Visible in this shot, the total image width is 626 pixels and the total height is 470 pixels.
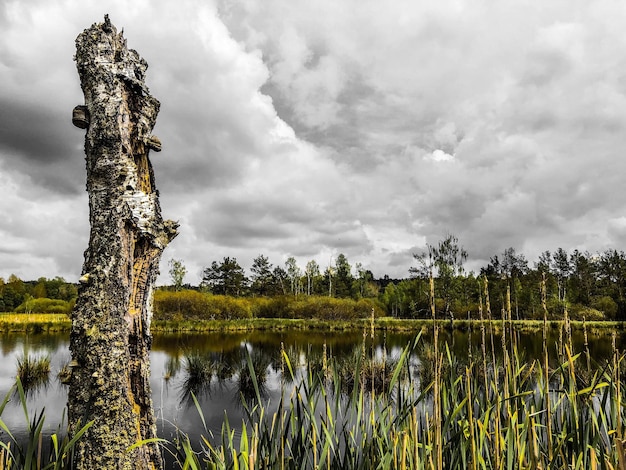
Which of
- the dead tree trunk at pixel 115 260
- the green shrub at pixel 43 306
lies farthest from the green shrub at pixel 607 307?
the green shrub at pixel 43 306

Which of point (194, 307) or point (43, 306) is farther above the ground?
point (194, 307)

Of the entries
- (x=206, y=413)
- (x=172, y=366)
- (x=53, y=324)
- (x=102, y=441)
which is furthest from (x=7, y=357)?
(x=102, y=441)

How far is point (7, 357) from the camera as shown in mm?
15375

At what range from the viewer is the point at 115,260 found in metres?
2.15

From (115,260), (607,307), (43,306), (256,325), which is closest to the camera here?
(115,260)

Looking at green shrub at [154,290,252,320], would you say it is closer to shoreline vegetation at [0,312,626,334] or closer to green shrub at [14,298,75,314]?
shoreline vegetation at [0,312,626,334]

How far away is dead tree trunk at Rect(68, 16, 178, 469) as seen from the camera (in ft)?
6.68

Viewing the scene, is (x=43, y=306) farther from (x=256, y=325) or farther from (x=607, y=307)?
(x=607, y=307)

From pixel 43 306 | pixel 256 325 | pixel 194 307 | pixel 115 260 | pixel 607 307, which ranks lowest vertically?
pixel 256 325

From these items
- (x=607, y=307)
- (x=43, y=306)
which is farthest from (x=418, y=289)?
(x=43, y=306)

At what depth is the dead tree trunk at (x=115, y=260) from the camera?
6.68 feet

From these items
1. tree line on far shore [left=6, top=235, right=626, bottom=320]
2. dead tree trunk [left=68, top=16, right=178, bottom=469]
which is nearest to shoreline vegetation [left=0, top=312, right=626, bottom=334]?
tree line on far shore [left=6, top=235, right=626, bottom=320]

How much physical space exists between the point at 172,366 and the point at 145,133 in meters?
12.6

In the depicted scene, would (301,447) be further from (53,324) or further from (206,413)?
(53,324)
